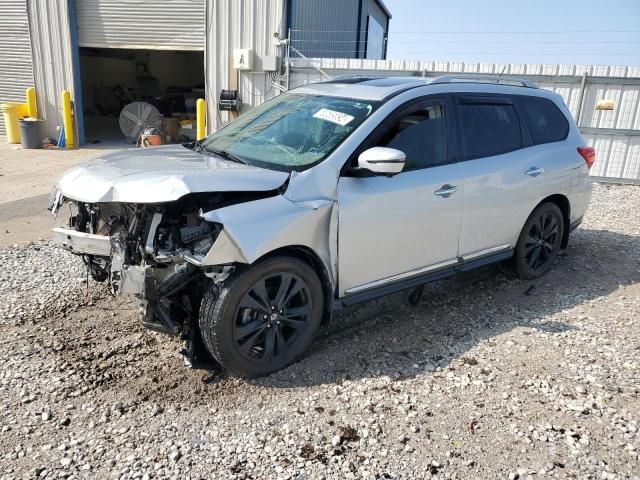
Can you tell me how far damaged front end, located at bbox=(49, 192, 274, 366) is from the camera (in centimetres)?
318

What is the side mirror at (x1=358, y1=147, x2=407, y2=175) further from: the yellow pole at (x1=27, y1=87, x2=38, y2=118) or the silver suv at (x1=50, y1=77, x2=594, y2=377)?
the yellow pole at (x1=27, y1=87, x2=38, y2=118)

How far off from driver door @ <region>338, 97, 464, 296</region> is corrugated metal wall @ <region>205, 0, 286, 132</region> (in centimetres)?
911

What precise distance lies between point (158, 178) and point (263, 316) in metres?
1.09

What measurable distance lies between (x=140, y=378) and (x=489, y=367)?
239 cm

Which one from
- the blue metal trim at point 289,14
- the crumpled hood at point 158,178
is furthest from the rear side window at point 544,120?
the blue metal trim at point 289,14

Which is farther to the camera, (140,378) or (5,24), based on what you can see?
(5,24)

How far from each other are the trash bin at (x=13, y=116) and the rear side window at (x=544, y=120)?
13.9 meters

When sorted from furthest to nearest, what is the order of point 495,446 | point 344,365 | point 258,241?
point 344,365 → point 258,241 → point 495,446

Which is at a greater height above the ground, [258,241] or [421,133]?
[421,133]

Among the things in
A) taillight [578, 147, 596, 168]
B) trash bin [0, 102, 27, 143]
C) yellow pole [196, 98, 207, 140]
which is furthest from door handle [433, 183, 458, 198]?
trash bin [0, 102, 27, 143]

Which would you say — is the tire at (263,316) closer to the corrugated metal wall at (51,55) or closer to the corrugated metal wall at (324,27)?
the corrugated metal wall at (324,27)

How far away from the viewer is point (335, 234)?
11.6 feet

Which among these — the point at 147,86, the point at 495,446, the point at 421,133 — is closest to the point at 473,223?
the point at 421,133

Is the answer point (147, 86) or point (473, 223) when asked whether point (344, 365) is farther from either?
point (147, 86)
